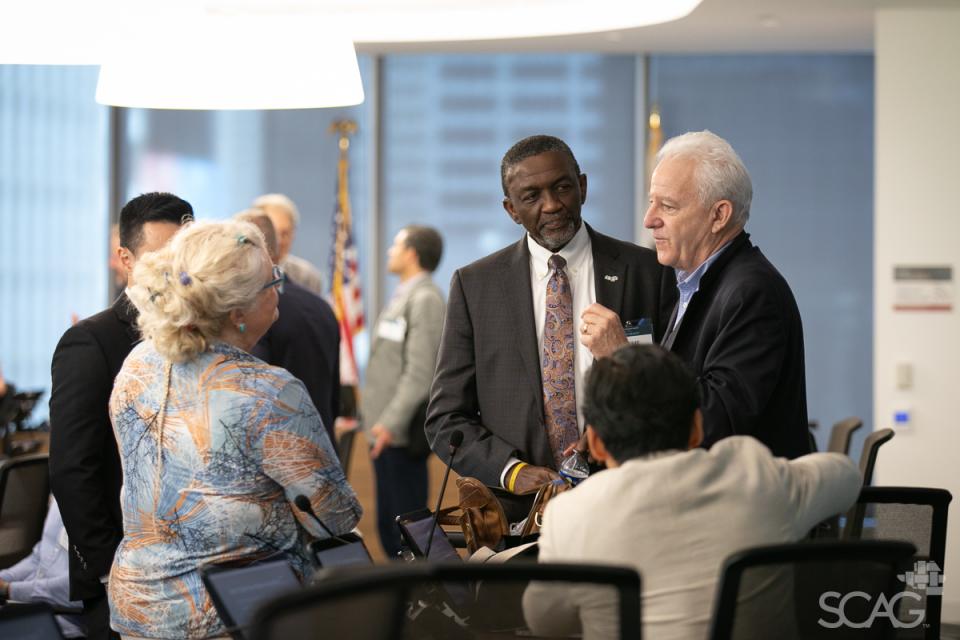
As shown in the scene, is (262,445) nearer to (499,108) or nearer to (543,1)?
(543,1)

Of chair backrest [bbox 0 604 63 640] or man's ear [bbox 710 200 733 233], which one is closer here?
chair backrest [bbox 0 604 63 640]

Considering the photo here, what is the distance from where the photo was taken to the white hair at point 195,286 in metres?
2.17

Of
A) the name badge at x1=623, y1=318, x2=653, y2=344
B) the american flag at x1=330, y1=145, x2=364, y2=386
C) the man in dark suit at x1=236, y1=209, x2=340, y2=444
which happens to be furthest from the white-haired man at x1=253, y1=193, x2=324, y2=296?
the name badge at x1=623, y1=318, x2=653, y2=344

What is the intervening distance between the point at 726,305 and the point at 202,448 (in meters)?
1.09

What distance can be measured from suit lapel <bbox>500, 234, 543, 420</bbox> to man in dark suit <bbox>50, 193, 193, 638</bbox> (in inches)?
34.4

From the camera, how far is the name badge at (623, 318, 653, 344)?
262cm

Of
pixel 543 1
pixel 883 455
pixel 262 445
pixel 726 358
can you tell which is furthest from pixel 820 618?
pixel 543 1

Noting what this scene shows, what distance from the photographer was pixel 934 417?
579 cm

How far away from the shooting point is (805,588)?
182 centimetres

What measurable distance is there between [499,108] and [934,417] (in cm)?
375

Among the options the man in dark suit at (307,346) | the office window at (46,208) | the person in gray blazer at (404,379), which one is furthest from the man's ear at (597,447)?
the office window at (46,208)

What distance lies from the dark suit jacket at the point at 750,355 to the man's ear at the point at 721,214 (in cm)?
5

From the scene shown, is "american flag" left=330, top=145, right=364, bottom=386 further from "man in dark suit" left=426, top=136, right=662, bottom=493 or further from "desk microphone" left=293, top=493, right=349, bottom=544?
"desk microphone" left=293, top=493, right=349, bottom=544

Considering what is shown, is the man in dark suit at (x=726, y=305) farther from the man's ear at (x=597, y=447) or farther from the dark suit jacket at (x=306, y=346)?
the dark suit jacket at (x=306, y=346)
